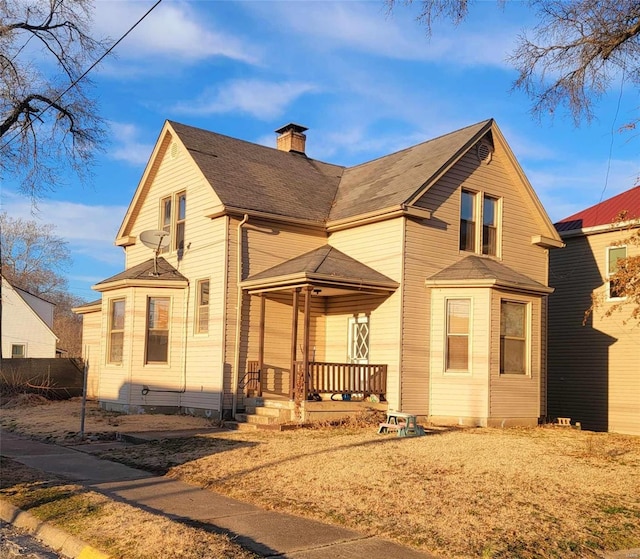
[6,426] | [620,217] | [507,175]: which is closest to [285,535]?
[620,217]

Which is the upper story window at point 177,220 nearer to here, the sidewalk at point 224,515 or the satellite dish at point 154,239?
the satellite dish at point 154,239

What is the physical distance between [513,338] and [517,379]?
3.18 ft

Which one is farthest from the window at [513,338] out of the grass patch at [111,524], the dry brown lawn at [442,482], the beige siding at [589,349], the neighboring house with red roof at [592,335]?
the grass patch at [111,524]

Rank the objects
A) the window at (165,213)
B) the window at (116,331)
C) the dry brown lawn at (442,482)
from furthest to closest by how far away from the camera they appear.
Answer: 1. the window at (165,213)
2. the window at (116,331)
3. the dry brown lawn at (442,482)

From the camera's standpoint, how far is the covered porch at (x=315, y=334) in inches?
635

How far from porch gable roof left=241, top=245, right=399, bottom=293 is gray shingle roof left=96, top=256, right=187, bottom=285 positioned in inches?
107

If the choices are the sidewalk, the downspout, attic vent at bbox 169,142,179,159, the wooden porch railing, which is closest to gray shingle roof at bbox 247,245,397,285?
the downspout

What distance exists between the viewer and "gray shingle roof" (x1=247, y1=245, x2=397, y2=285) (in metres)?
16.3

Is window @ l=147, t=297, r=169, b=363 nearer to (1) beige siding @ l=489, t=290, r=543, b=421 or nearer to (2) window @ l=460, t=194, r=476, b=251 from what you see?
(2) window @ l=460, t=194, r=476, b=251

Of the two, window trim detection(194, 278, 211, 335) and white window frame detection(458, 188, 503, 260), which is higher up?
white window frame detection(458, 188, 503, 260)

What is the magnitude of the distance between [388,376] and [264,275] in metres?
3.79

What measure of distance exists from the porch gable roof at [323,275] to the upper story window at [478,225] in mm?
2847

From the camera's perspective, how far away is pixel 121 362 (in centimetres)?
1947

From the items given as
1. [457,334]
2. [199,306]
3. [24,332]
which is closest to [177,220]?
[199,306]
